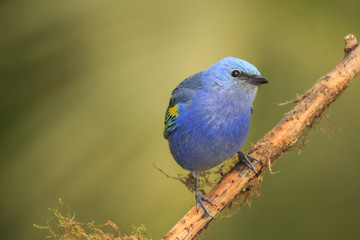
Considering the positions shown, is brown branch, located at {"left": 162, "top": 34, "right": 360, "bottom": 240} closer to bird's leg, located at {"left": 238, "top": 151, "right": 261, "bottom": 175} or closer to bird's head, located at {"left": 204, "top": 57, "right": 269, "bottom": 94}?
bird's leg, located at {"left": 238, "top": 151, "right": 261, "bottom": 175}

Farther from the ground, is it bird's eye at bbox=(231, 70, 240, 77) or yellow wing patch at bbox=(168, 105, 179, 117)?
yellow wing patch at bbox=(168, 105, 179, 117)

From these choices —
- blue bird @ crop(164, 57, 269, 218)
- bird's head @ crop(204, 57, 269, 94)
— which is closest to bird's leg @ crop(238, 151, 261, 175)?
blue bird @ crop(164, 57, 269, 218)

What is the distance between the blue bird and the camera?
2.60 m

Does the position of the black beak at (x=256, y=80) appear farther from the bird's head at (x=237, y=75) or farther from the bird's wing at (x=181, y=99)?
the bird's wing at (x=181, y=99)

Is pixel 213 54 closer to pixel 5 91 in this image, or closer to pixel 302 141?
pixel 302 141

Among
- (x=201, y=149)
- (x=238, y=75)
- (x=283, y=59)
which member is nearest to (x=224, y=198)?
(x=201, y=149)

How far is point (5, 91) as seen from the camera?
3234mm

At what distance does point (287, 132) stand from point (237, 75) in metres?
0.57

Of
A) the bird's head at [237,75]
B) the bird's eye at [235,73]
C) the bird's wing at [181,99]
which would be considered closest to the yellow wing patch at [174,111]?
the bird's wing at [181,99]

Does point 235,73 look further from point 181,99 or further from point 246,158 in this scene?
point 246,158

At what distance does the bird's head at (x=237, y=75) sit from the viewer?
2.55 metres

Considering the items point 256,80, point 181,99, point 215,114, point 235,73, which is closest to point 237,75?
point 235,73

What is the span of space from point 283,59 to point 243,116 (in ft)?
3.97

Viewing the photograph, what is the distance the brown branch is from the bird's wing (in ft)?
1.61
